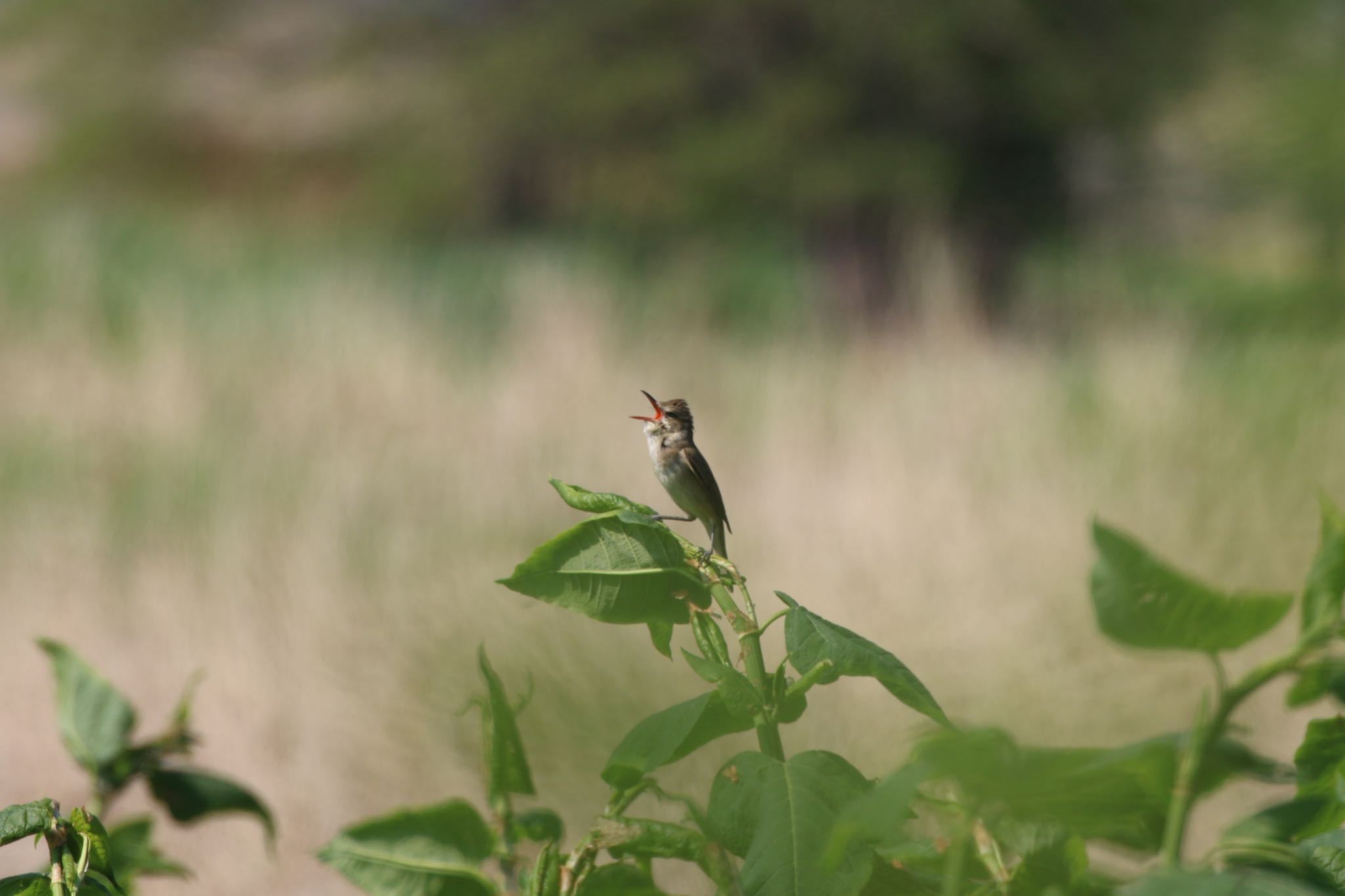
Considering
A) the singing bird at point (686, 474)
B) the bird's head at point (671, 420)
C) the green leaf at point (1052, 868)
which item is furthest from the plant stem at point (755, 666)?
the bird's head at point (671, 420)

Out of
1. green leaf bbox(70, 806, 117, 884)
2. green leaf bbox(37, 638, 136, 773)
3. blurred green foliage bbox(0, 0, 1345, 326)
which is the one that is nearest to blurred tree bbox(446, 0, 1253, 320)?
blurred green foliage bbox(0, 0, 1345, 326)

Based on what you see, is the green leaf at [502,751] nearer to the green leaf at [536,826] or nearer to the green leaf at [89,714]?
the green leaf at [536,826]

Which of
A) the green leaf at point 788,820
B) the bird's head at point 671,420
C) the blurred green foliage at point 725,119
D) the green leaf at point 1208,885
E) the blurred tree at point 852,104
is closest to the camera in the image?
the green leaf at point 1208,885

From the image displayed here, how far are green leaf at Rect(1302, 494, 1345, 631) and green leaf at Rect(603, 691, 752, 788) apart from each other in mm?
219

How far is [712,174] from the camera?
33.6ft

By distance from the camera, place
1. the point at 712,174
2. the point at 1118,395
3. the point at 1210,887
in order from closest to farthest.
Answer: the point at 1210,887 → the point at 1118,395 → the point at 712,174

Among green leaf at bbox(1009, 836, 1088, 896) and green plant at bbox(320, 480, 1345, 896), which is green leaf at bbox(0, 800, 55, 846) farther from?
green leaf at bbox(1009, 836, 1088, 896)

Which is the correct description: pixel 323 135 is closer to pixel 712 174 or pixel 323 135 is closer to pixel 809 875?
pixel 712 174

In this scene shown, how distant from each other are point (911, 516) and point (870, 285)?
21.2 feet

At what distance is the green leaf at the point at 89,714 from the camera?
0.76 meters

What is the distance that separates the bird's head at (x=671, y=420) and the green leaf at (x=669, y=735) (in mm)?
864

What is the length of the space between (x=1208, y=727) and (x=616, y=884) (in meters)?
0.26

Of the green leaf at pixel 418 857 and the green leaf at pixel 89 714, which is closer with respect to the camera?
the green leaf at pixel 418 857

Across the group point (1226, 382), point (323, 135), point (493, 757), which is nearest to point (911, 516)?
point (1226, 382)
